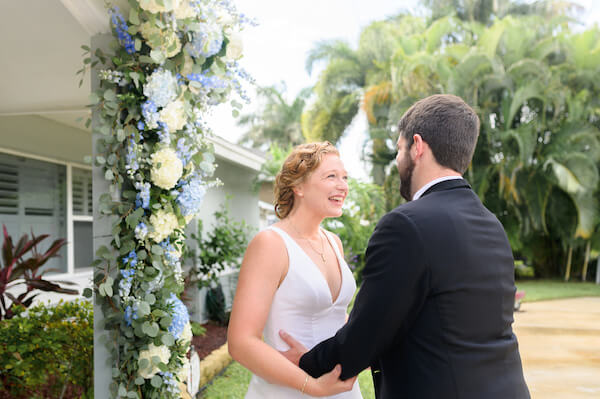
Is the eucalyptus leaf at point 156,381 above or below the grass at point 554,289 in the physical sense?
above

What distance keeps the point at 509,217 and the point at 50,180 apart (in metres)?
15.7

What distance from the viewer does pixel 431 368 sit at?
164 cm

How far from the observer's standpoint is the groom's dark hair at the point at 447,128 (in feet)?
5.94

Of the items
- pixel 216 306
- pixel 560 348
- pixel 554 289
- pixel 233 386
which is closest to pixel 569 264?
pixel 554 289

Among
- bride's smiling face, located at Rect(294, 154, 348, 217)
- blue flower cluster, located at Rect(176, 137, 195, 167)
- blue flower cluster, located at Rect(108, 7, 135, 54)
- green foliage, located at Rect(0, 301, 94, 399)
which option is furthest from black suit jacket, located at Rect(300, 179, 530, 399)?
green foliage, located at Rect(0, 301, 94, 399)

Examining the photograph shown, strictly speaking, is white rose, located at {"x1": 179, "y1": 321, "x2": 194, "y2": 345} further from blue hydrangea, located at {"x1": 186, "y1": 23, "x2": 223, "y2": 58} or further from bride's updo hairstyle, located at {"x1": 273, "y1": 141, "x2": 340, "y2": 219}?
blue hydrangea, located at {"x1": 186, "y1": 23, "x2": 223, "y2": 58}

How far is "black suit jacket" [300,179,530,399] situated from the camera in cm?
162

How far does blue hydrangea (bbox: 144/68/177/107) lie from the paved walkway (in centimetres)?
558

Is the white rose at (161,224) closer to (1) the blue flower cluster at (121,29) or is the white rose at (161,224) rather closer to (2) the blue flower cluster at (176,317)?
(2) the blue flower cluster at (176,317)

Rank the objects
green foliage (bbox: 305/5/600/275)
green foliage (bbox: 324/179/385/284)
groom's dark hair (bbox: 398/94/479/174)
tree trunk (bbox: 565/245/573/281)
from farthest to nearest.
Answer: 1. tree trunk (bbox: 565/245/573/281)
2. green foliage (bbox: 305/5/600/275)
3. green foliage (bbox: 324/179/385/284)
4. groom's dark hair (bbox: 398/94/479/174)

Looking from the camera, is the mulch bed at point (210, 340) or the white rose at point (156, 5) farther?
the mulch bed at point (210, 340)

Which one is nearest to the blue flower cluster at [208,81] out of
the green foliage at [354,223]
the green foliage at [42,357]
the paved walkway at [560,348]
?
the green foliage at [42,357]

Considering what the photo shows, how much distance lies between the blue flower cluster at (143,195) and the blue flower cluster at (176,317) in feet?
1.73

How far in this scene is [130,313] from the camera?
246 cm
